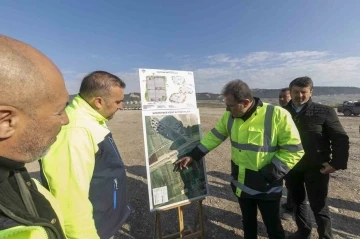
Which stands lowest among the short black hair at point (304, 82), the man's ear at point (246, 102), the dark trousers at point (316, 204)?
the dark trousers at point (316, 204)

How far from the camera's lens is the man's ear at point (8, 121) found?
26.1 inches

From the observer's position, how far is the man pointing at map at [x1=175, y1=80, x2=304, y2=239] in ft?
7.37

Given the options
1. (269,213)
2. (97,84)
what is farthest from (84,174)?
(269,213)

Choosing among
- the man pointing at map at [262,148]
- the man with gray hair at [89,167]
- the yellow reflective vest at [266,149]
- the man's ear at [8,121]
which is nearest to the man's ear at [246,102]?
the man pointing at map at [262,148]

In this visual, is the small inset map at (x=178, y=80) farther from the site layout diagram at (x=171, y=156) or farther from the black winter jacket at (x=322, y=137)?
the black winter jacket at (x=322, y=137)

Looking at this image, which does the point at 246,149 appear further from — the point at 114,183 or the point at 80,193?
the point at 80,193

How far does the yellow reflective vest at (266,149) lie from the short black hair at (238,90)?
19 centimetres

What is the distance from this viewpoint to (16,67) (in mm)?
694

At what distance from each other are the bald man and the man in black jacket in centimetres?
297

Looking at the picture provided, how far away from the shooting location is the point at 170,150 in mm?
2732

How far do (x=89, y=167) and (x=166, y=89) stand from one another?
160 cm

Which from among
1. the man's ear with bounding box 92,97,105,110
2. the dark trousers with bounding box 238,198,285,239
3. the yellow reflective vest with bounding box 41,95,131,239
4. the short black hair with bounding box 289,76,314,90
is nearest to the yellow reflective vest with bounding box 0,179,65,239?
the yellow reflective vest with bounding box 41,95,131,239

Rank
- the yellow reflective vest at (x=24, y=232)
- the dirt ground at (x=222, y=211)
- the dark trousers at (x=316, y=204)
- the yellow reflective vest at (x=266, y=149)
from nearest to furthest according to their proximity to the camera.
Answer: the yellow reflective vest at (x=24, y=232)
the yellow reflective vest at (x=266, y=149)
the dark trousers at (x=316, y=204)
the dirt ground at (x=222, y=211)

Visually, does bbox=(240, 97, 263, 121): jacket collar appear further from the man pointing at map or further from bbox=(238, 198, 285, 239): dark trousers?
bbox=(238, 198, 285, 239): dark trousers
